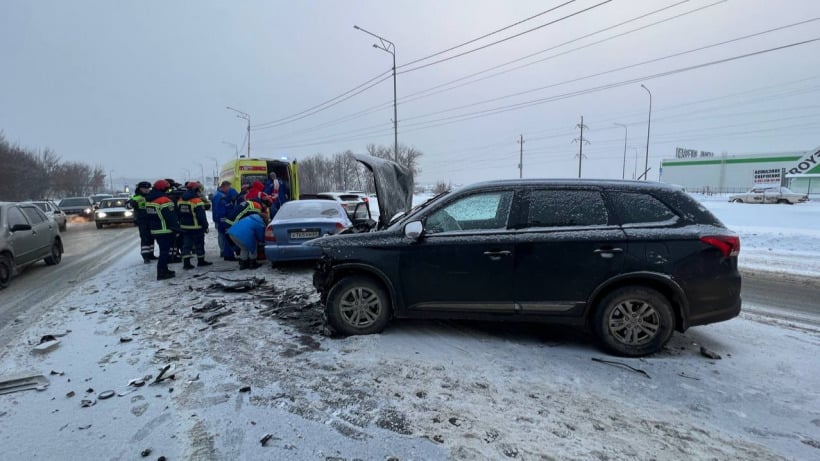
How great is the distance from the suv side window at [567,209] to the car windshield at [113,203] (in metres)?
21.5

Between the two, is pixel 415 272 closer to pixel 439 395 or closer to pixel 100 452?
pixel 439 395

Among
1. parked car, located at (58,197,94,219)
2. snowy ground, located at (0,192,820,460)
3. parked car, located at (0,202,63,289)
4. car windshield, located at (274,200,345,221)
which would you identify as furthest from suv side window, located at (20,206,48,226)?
parked car, located at (58,197,94,219)

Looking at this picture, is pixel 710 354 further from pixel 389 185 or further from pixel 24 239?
pixel 24 239

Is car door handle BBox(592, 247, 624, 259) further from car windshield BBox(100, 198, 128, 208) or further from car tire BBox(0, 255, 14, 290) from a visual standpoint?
car windshield BBox(100, 198, 128, 208)

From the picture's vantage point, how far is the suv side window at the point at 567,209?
390cm

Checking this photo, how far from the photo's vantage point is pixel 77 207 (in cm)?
2344

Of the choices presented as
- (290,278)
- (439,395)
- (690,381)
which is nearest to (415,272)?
(439,395)

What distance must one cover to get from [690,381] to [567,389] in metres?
1.11

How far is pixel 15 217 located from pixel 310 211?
5.76 metres

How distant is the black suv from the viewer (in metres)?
3.71

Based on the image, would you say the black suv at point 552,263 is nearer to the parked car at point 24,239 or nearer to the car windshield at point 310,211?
the car windshield at point 310,211

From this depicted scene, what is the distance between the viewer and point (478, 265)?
3.96 m

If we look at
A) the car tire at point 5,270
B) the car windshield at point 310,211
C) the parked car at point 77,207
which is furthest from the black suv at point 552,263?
the parked car at point 77,207

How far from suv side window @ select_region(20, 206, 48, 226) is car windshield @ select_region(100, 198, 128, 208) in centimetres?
1151
